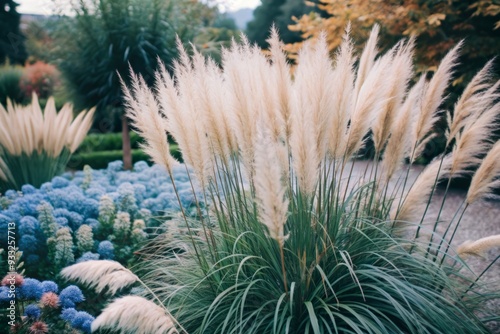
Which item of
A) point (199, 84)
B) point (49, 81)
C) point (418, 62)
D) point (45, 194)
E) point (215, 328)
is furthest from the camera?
point (49, 81)

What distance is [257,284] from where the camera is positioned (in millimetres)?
2412

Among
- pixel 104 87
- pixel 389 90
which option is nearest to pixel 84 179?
pixel 104 87

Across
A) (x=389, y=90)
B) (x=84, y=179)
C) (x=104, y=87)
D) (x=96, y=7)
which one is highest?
(x=96, y=7)

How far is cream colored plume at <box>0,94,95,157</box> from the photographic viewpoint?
467 centimetres

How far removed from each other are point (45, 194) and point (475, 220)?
5073mm

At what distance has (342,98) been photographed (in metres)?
2.46

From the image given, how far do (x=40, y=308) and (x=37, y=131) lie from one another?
272 centimetres

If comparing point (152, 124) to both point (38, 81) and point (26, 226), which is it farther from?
point (38, 81)

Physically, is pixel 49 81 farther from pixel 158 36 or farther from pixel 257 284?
pixel 257 284

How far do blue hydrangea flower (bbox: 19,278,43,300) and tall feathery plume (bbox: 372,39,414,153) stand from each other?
2407 mm

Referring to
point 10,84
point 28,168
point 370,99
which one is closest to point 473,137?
point 370,99

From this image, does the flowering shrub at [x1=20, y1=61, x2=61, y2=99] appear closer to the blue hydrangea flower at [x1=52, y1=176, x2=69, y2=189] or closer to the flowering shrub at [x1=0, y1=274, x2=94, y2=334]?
the blue hydrangea flower at [x1=52, y1=176, x2=69, y2=189]

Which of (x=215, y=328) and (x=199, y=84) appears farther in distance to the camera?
(x=199, y=84)

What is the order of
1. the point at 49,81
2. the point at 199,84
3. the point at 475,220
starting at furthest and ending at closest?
the point at 49,81, the point at 475,220, the point at 199,84
